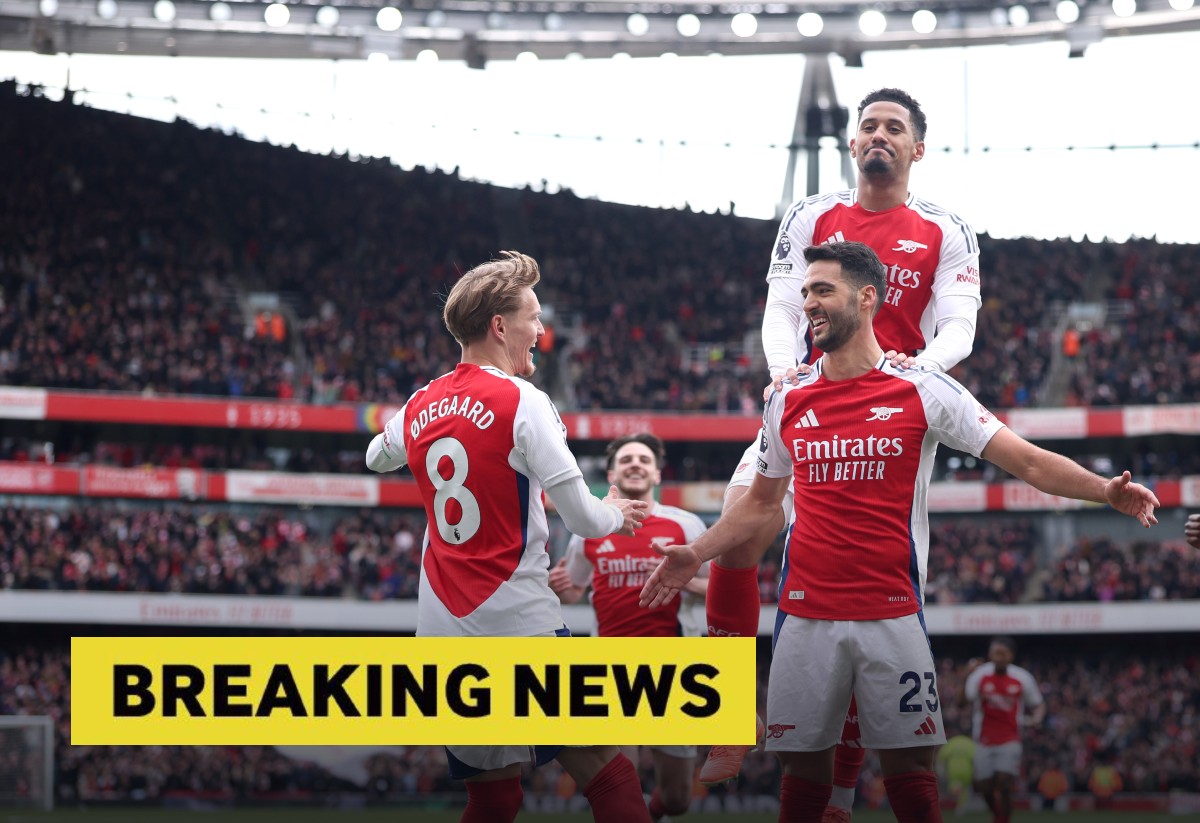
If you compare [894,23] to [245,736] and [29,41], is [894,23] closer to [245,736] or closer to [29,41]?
[29,41]

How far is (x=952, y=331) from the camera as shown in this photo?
6.12 meters

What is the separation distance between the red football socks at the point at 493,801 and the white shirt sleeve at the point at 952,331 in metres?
2.50

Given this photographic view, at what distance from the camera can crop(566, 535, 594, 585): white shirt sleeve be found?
364 inches

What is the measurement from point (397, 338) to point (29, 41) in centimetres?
1021

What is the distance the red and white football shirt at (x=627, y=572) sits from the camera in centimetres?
899

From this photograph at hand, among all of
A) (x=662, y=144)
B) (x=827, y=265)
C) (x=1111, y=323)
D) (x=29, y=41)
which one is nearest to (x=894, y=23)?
(x=662, y=144)

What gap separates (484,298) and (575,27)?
25.7 m

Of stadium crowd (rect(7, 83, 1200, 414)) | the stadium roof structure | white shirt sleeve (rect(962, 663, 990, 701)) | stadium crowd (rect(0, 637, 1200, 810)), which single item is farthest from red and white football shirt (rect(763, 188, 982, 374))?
the stadium roof structure

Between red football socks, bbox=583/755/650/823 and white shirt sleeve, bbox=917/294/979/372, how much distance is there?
2.16m

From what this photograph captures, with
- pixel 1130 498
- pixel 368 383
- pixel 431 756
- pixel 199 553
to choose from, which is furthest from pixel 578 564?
pixel 368 383

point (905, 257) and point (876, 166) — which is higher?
point (876, 166)

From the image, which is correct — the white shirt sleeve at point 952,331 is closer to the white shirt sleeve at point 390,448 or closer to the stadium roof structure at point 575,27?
the white shirt sleeve at point 390,448

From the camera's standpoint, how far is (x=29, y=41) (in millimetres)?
28859

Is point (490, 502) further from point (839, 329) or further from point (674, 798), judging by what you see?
point (674, 798)
